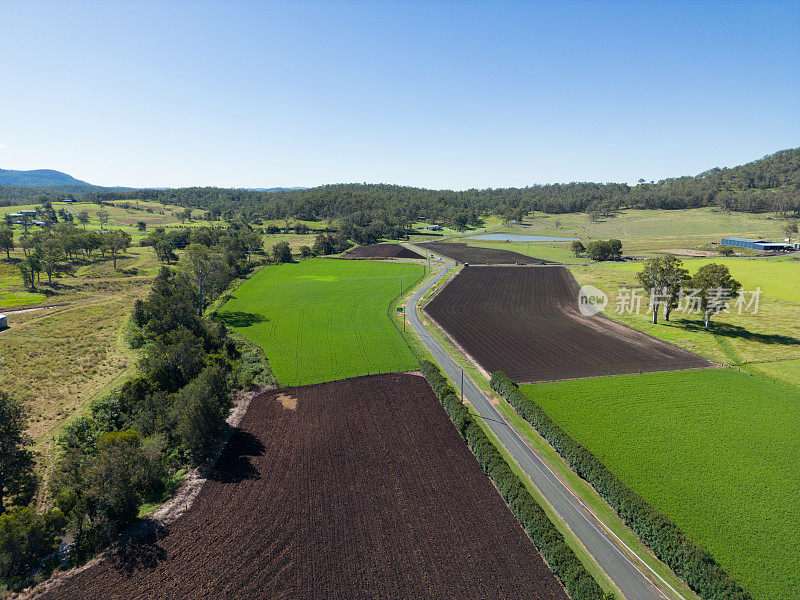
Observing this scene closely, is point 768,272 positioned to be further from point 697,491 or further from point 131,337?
point 131,337

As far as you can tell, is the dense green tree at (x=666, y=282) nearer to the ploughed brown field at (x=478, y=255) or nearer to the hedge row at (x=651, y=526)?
the hedge row at (x=651, y=526)

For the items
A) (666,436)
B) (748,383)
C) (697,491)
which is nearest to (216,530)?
(697,491)

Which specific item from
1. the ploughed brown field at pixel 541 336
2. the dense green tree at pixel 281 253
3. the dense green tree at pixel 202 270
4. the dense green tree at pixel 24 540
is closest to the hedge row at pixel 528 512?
the ploughed brown field at pixel 541 336

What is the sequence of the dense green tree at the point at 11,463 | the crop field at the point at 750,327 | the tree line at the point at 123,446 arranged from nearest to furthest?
the tree line at the point at 123,446, the dense green tree at the point at 11,463, the crop field at the point at 750,327

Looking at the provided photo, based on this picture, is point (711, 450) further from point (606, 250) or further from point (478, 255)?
point (478, 255)
